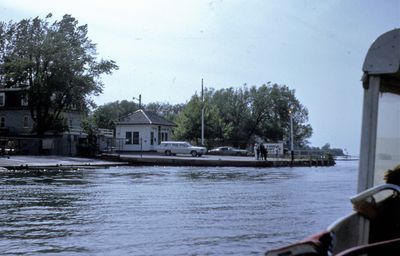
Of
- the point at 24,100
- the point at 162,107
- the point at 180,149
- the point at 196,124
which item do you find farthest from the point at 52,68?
the point at 162,107

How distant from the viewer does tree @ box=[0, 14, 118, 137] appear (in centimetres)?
5350

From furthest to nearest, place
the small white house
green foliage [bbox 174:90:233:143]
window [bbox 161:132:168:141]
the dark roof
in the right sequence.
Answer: green foliage [bbox 174:90:233:143]
window [bbox 161:132:168:141]
the dark roof
the small white house

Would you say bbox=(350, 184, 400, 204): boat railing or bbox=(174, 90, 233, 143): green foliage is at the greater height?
bbox=(174, 90, 233, 143): green foliage

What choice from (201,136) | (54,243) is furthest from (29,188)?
(201,136)

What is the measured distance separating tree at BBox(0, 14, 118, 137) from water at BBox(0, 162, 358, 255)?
35.8 meters

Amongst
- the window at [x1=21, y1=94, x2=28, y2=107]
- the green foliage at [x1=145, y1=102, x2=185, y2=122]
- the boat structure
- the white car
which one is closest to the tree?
the window at [x1=21, y1=94, x2=28, y2=107]

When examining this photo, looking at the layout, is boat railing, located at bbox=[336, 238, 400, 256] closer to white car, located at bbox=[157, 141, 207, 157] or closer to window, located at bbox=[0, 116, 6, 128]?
white car, located at bbox=[157, 141, 207, 157]

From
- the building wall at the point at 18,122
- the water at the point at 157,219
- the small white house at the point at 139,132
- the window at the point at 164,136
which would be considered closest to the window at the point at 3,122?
the building wall at the point at 18,122

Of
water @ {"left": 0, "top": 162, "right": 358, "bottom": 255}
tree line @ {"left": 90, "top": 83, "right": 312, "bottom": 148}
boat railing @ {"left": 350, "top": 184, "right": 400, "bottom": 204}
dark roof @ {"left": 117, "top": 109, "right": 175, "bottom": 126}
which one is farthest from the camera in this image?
tree line @ {"left": 90, "top": 83, "right": 312, "bottom": 148}

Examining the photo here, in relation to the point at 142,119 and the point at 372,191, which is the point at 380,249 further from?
the point at 142,119

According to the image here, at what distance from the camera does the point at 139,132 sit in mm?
69750

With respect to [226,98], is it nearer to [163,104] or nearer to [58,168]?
[163,104]

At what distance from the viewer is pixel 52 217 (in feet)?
39.2

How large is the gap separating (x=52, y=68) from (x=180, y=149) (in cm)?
1648
